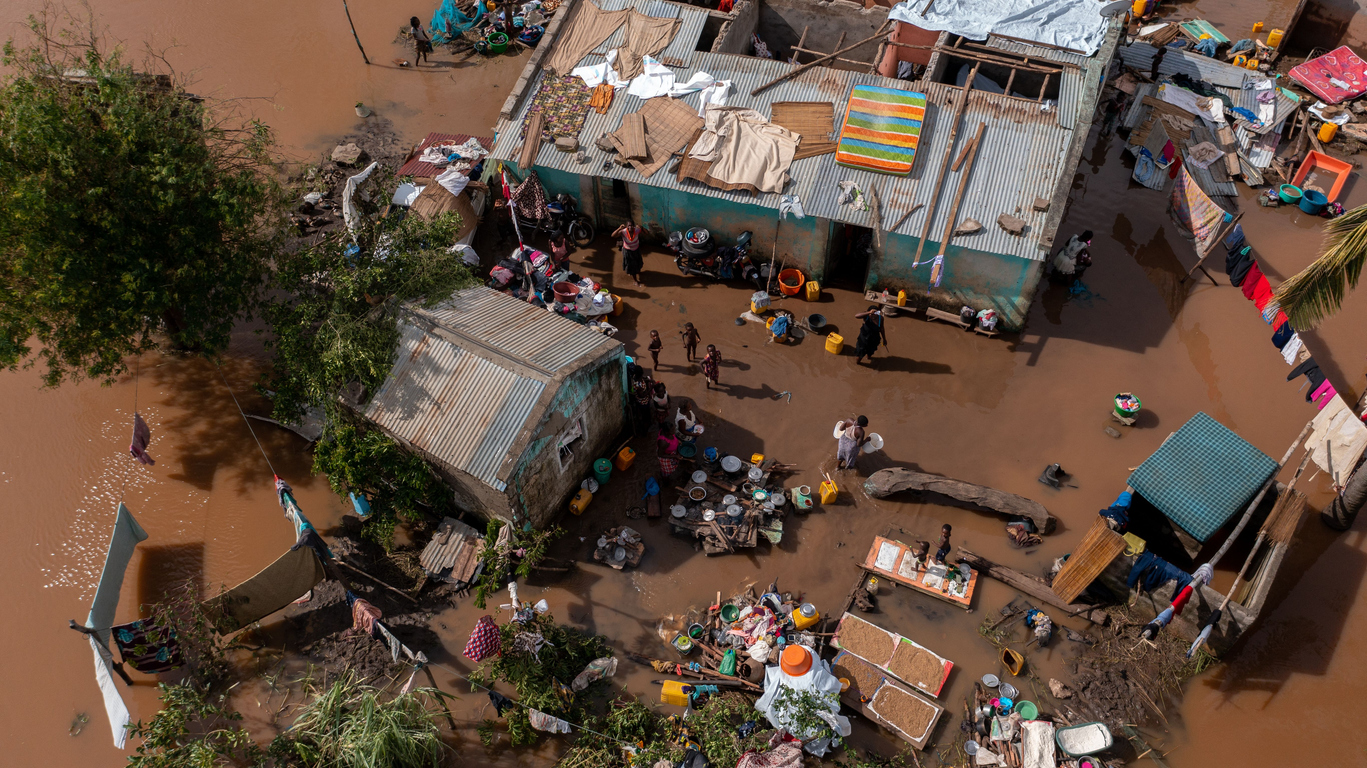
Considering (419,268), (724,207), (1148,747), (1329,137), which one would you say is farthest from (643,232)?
(1329,137)

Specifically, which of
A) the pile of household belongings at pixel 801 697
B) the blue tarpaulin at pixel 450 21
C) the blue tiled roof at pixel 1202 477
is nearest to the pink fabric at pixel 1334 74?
the blue tiled roof at pixel 1202 477

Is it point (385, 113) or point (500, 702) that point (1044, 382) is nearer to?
point (500, 702)

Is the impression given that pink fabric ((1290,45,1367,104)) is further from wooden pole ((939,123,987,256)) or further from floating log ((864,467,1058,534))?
floating log ((864,467,1058,534))

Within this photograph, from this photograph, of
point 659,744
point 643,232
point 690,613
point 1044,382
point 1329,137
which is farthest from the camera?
point 1329,137

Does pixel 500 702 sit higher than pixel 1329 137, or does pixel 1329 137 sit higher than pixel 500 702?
pixel 1329 137

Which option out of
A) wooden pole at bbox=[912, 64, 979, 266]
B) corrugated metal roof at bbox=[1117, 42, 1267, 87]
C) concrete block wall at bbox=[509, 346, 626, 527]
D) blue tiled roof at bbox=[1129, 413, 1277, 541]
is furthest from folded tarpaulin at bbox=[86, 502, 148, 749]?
corrugated metal roof at bbox=[1117, 42, 1267, 87]

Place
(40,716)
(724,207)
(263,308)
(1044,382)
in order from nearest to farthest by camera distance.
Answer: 1. (40,716)
2. (263,308)
3. (1044,382)
4. (724,207)

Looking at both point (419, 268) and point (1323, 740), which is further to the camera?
point (419, 268)
